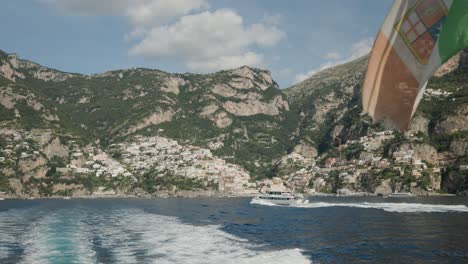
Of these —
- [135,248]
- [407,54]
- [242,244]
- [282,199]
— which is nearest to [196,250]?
[135,248]

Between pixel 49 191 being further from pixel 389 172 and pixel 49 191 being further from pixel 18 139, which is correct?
pixel 389 172

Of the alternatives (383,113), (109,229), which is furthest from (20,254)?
(383,113)

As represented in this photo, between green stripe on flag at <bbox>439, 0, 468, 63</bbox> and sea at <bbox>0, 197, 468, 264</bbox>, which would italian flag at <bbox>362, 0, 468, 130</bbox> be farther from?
sea at <bbox>0, 197, 468, 264</bbox>

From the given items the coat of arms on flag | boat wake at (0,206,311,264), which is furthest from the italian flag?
boat wake at (0,206,311,264)

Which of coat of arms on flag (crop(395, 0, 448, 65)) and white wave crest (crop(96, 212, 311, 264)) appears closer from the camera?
coat of arms on flag (crop(395, 0, 448, 65))

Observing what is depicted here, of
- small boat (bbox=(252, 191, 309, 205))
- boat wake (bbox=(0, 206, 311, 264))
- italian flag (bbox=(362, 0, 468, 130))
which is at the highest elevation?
italian flag (bbox=(362, 0, 468, 130))

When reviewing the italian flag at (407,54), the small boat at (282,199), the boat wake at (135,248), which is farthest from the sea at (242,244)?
the small boat at (282,199)

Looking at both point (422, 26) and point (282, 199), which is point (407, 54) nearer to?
point (422, 26)
